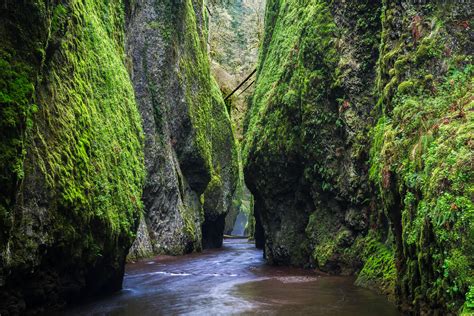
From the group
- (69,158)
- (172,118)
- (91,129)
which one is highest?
(172,118)

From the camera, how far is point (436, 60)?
954cm

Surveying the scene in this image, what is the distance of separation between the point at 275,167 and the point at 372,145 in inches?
221

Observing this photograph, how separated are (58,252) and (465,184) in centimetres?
684

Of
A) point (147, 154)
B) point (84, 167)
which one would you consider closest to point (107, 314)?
point (84, 167)

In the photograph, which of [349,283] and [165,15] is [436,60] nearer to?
[349,283]

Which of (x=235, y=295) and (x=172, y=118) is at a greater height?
(x=172, y=118)

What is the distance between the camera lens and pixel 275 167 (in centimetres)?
1839

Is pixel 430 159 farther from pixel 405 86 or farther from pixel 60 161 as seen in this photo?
pixel 60 161

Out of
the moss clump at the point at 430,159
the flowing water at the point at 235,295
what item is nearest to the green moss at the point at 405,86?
the moss clump at the point at 430,159

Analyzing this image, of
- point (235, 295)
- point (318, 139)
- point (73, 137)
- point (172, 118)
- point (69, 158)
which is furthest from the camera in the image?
point (172, 118)

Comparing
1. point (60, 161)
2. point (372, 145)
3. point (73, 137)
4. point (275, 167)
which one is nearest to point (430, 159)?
point (372, 145)

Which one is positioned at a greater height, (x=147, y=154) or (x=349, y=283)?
(x=147, y=154)

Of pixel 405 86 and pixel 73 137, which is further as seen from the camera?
pixel 405 86

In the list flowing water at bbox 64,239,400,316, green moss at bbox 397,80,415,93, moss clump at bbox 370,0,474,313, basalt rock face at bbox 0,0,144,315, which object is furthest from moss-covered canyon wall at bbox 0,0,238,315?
green moss at bbox 397,80,415,93
